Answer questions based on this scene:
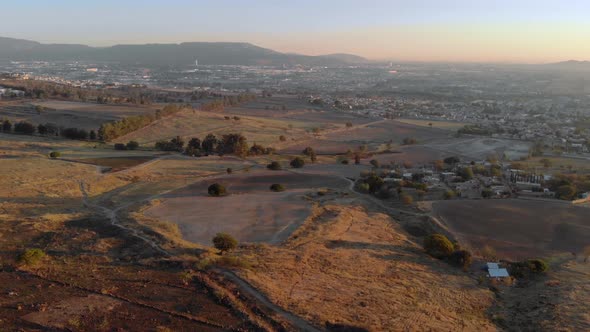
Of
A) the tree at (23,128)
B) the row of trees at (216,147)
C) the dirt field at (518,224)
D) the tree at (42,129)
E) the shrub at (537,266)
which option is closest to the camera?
the shrub at (537,266)

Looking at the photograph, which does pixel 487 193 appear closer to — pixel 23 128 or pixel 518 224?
pixel 518 224

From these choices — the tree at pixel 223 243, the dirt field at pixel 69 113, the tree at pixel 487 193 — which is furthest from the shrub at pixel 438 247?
the dirt field at pixel 69 113

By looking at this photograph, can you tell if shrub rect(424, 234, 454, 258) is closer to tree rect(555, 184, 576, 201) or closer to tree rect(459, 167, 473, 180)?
tree rect(555, 184, 576, 201)

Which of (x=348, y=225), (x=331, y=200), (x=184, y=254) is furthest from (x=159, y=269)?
(x=331, y=200)

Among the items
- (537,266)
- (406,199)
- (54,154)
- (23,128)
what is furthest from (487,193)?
(23,128)

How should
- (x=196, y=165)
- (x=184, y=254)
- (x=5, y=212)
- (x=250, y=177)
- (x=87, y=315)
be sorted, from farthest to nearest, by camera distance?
(x=196, y=165) → (x=250, y=177) → (x=5, y=212) → (x=184, y=254) → (x=87, y=315)

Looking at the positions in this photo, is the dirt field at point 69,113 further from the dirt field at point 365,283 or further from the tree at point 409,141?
the dirt field at point 365,283

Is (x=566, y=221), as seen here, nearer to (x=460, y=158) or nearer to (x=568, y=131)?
(x=460, y=158)
